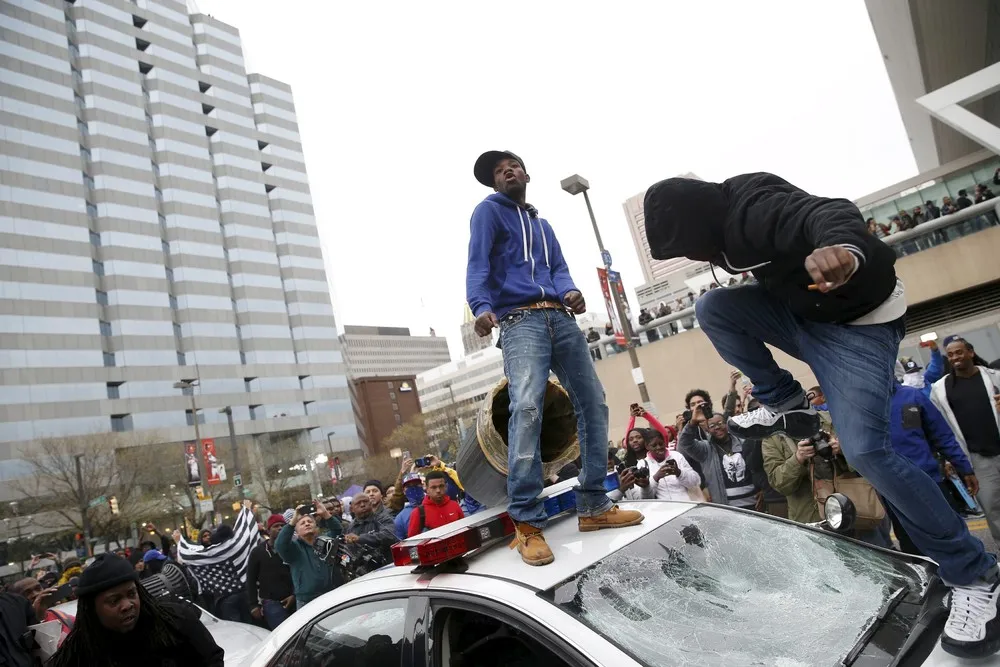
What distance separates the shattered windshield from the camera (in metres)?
1.71

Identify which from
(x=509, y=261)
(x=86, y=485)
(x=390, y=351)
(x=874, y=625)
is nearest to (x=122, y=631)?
(x=509, y=261)

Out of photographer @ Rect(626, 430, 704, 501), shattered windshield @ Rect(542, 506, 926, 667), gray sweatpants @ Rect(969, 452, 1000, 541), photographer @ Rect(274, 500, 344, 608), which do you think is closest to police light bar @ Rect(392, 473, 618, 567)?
shattered windshield @ Rect(542, 506, 926, 667)

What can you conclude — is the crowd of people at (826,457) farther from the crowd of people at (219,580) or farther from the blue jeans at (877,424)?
the crowd of people at (219,580)

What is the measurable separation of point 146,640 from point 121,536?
1499 inches

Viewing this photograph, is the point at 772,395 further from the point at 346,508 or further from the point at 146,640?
the point at 346,508

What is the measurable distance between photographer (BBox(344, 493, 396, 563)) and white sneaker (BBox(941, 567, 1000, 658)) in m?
4.67

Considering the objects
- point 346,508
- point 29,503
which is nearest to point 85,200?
point 29,503

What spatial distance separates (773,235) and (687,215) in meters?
0.30

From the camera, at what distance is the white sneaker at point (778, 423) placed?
2498 millimetres


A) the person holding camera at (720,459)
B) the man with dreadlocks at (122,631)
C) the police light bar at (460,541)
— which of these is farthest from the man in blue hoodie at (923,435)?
the man with dreadlocks at (122,631)

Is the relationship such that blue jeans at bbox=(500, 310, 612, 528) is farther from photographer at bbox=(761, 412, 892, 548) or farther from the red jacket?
the red jacket

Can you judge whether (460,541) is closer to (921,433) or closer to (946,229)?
(921,433)

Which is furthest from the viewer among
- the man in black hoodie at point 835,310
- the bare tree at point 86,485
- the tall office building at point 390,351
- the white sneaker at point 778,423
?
the tall office building at point 390,351

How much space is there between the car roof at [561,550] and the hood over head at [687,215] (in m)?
1.05
